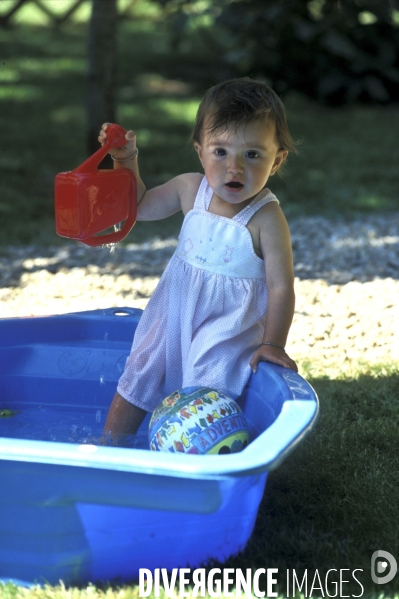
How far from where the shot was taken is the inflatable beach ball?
2.16 metres

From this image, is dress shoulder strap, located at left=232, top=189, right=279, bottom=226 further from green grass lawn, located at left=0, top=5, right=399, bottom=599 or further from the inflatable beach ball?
green grass lawn, located at left=0, top=5, right=399, bottom=599

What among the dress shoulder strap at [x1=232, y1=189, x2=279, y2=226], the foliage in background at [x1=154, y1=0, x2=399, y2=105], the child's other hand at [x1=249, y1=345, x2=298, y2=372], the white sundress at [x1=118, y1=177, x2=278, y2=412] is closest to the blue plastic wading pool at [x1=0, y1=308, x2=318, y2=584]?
the child's other hand at [x1=249, y1=345, x2=298, y2=372]

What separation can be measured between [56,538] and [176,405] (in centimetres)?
49

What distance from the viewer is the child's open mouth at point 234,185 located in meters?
2.36

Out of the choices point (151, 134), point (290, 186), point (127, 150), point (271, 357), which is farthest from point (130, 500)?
point (151, 134)

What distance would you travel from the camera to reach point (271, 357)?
2314 mm

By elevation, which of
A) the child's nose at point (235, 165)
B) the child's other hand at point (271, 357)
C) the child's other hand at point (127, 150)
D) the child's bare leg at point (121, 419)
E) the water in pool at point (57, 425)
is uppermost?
the child's nose at point (235, 165)

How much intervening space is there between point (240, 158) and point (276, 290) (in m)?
0.37

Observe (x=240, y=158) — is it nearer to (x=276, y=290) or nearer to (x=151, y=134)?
(x=276, y=290)

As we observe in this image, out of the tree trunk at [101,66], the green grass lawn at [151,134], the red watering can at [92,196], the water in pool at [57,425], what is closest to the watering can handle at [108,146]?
the red watering can at [92,196]

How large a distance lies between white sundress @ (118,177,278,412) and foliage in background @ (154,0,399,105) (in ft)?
20.6

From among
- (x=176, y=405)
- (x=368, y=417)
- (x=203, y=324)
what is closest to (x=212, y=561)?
(x=176, y=405)

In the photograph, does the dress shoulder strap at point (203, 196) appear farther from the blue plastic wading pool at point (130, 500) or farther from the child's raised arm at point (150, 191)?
the blue plastic wading pool at point (130, 500)

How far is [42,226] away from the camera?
17.1ft
